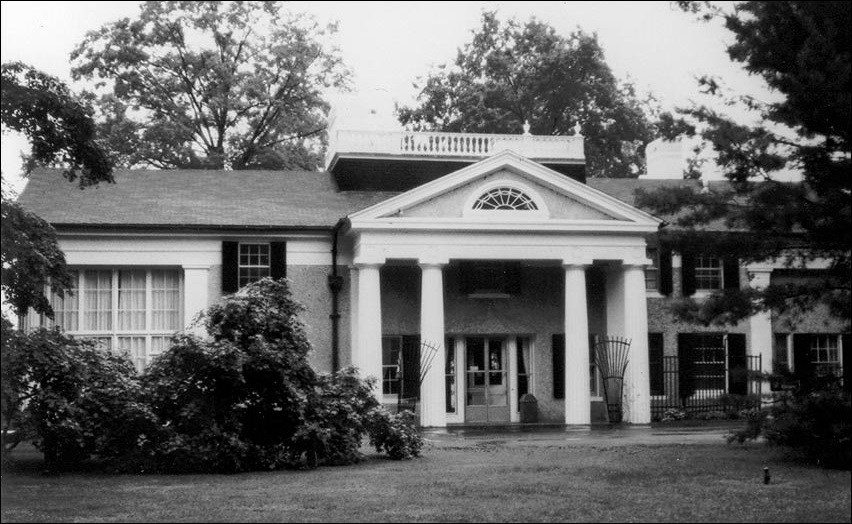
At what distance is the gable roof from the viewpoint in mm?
29188

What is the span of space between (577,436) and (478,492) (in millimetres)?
10565

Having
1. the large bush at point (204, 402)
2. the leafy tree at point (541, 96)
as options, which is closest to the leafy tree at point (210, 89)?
the leafy tree at point (541, 96)

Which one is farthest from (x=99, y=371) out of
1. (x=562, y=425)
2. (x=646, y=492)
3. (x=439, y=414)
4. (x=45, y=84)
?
(x=562, y=425)

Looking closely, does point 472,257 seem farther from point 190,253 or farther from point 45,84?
point 45,84

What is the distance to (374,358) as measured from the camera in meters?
27.8

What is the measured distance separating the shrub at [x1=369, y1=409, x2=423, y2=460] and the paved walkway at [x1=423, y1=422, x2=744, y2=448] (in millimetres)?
2755

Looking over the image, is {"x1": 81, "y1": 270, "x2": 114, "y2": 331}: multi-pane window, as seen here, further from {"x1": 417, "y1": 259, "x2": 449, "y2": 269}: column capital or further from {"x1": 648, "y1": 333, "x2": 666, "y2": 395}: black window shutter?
{"x1": 648, "y1": 333, "x2": 666, "y2": 395}: black window shutter

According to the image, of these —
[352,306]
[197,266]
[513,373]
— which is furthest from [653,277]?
[197,266]

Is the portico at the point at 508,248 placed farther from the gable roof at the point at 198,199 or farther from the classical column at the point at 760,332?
the classical column at the point at 760,332

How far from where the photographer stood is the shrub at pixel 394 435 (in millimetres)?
18734

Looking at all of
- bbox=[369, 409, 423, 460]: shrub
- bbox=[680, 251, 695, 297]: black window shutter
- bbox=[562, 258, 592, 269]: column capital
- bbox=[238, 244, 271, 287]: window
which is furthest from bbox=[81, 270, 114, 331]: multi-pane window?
bbox=[680, 251, 695, 297]: black window shutter

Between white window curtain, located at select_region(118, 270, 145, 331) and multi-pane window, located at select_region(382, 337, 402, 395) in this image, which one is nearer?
white window curtain, located at select_region(118, 270, 145, 331)

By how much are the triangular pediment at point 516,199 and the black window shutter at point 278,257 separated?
3.05m

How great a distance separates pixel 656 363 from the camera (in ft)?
103
